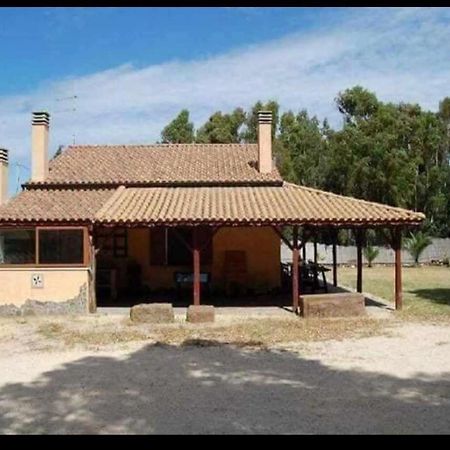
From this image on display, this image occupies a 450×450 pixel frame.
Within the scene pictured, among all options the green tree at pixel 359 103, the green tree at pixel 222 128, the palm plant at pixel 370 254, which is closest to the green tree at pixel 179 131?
the green tree at pixel 222 128

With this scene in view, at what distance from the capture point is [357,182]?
148ft

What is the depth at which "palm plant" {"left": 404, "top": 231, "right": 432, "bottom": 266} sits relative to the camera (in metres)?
36.1

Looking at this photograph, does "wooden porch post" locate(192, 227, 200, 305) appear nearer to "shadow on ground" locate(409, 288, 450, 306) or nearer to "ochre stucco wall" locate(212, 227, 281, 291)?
"ochre stucco wall" locate(212, 227, 281, 291)

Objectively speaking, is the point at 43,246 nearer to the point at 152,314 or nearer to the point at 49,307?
the point at 49,307

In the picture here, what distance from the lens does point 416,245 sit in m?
36.4

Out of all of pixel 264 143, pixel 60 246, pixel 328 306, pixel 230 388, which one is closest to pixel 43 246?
pixel 60 246

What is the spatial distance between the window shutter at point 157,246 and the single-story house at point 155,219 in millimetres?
30

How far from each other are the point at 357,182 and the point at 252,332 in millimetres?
34574

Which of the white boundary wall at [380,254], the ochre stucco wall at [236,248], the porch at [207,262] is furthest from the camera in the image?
the white boundary wall at [380,254]

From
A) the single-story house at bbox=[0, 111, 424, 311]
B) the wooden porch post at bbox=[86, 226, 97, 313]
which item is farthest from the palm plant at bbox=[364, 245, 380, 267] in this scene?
the wooden porch post at bbox=[86, 226, 97, 313]

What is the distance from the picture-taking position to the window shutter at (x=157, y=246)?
742 inches

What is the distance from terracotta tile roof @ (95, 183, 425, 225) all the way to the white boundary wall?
63.5ft

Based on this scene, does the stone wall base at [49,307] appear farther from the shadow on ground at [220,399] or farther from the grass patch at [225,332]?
the shadow on ground at [220,399]
